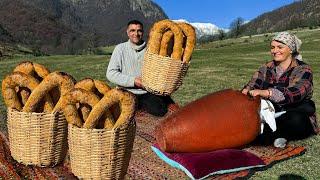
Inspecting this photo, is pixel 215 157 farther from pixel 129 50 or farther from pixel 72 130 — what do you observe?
pixel 129 50

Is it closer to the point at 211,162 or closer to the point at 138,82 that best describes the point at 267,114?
the point at 211,162

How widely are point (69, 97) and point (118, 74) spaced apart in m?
4.79

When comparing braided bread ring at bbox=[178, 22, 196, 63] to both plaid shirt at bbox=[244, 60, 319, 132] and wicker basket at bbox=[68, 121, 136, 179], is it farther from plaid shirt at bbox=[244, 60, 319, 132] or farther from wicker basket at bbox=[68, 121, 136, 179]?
wicker basket at bbox=[68, 121, 136, 179]

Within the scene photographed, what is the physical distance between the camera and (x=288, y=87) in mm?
6871

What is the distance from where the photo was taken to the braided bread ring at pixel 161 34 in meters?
7.18

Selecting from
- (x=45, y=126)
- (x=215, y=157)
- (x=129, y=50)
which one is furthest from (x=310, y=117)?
(x=45, y=126)

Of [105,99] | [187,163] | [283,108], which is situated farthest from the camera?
[283,108]

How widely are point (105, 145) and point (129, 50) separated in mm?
5214

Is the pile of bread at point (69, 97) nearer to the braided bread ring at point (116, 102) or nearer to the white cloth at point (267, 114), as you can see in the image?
the braided bread ring at point (116, 102)

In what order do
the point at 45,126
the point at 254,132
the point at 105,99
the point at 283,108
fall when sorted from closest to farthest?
the point at 105,99, the point at 45,126, the point at 254,132, the point at 283,108

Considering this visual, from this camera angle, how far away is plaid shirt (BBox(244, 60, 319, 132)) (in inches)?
269

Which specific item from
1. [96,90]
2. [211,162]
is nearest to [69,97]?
[96,90]

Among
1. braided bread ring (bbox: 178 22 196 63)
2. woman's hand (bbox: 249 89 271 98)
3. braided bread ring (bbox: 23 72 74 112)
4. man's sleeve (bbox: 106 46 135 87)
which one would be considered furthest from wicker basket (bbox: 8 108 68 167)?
man's sleeve (bbox: 106 46 135 87)

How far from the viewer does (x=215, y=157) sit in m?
5.71
